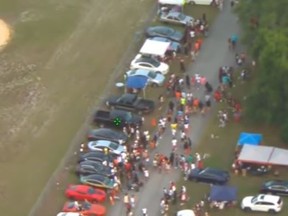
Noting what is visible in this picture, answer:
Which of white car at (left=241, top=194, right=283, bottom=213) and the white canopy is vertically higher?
the white canopy

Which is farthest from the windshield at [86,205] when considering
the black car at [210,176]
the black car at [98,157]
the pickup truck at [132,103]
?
the pickup truck at [132,103]

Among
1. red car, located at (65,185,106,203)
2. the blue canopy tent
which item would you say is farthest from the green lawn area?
the blue canopy tent

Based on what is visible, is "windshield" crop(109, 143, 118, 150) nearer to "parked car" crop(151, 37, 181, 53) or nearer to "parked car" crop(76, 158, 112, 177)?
"parked car" crop(76, 158, 112, 177)

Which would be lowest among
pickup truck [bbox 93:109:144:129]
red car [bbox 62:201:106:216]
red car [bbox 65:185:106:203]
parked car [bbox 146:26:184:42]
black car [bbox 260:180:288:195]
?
red car [bbox 62:201:106:216]

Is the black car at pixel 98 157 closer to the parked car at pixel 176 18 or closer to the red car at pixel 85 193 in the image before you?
the red car at pixel 85 193

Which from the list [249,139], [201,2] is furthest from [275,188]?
[201,2]

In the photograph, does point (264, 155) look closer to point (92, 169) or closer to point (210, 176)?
point (210, 176)
